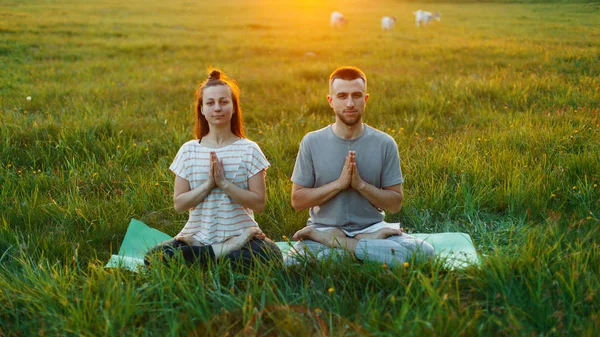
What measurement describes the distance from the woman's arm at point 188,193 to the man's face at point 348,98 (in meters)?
0.92

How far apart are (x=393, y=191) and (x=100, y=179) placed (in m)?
2.91

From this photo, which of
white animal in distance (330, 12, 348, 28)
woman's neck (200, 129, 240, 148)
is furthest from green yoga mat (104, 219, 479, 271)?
white animal in distance (330, 12, 348, 28)

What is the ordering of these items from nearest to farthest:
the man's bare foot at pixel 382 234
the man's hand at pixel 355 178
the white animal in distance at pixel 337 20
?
1. the man's hand at pixel 355 178
2. the man's bare foot at pixel 382 234
3. the white animal in distance at pixel 337 20

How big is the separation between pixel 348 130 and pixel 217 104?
2.82 ft

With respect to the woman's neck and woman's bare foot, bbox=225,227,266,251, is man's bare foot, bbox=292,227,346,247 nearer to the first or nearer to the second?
woman's bare foot, bbox=225,227,266,251

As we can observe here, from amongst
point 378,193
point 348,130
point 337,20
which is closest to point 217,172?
point 348,130

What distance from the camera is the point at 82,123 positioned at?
666cm

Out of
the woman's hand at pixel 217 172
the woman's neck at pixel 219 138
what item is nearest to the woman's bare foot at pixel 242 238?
the woman's hand at pixel 217 172

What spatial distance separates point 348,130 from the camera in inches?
151

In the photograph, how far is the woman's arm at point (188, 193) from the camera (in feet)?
12.0

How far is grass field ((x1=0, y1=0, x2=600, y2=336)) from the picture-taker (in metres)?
2.93

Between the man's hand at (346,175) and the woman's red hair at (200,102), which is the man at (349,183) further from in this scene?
the woman's red hair at (200,102)

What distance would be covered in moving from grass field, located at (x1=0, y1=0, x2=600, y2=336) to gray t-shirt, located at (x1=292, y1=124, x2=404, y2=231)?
57cm

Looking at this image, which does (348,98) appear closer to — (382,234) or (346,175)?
(346,175)
